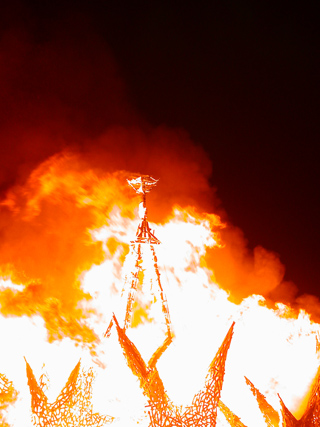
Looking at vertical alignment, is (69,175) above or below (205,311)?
above

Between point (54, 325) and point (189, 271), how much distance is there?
3.36m

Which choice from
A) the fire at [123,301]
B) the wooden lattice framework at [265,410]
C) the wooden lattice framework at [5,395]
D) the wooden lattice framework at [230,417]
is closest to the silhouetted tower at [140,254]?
the fire at [123,301]

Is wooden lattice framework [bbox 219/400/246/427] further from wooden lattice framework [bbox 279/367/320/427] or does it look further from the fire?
wooden lattice framework [bbox 279/367/320/427]

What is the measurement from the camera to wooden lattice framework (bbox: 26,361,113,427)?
538cm

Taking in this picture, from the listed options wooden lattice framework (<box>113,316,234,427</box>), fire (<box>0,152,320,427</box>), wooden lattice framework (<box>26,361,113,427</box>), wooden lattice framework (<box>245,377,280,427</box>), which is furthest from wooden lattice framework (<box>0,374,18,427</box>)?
wooden lattice framework (<box>245,377,280,427</box>)

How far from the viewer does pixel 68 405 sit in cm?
556

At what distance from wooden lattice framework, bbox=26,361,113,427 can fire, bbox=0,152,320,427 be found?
0.09 meters

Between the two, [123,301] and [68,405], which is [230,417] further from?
[123,301]

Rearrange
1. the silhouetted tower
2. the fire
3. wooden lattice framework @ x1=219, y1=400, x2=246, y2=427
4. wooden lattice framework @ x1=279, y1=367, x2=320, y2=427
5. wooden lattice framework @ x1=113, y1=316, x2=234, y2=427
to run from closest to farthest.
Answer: wooden lattice framework @ x1=113, y1=316, x2=234, y2=427, wooden lattice framework @ x1=279, y1=367, x2=320, y2=427, wooden lattice framework @ x1=219, y1=400, x2=246, y2=427, the fire, the silhouetted tower

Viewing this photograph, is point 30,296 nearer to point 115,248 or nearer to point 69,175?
point 115,248

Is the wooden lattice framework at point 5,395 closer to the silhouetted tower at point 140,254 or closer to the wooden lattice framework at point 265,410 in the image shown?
the silhouetted tower at point 140,254

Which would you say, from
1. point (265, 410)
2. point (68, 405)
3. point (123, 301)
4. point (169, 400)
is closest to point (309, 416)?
point (265, 410)

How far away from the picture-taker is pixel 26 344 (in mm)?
7289

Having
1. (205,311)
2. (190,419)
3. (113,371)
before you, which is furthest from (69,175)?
(190,419)
